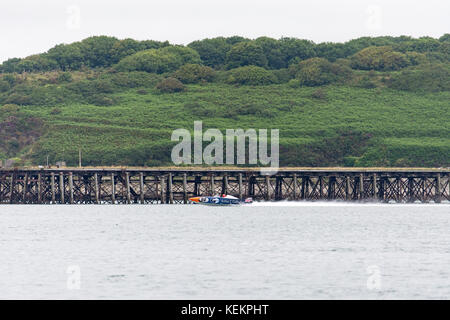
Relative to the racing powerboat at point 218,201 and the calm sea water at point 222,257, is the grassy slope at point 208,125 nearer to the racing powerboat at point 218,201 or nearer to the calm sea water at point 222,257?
the racing powerboat at point 218,201

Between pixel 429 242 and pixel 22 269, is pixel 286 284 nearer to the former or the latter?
pixel 22 269

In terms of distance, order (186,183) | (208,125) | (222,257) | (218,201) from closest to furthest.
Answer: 1. (222,257)
2. (218,201)
3. (186,183)
4. (208,125)

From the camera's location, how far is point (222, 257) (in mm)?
68938

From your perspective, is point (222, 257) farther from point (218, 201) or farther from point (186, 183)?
point (186, 183)

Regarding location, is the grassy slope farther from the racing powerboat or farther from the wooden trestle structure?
the racing powerboat

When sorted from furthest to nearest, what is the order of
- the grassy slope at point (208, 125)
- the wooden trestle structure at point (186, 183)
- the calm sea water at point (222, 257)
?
1. the grassy slope at point (208, 125)
2. the wooden trestle structure at point (186, 183)
3. the calm sea water at point (222, 257)

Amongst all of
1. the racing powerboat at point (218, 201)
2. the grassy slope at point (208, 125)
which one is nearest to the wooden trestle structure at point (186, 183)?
the racing powerboat at point (218, 201)

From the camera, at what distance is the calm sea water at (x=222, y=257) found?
55031 mm

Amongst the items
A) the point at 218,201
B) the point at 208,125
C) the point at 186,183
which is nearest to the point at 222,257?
the point at 218,201

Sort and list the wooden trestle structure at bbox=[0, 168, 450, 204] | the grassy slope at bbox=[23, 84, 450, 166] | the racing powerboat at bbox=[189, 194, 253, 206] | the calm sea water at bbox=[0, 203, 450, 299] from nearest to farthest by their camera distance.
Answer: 1. the calm sea water at bbox=[0, 203, 450, 299]
2. the racing powerboat at bbox=[189, 194, 253, 206]
3. the wooden trestle structure at bbox=[0, 168, 450, 204]
4. the grassy slope at bbox=[23, 84, 450, 166]

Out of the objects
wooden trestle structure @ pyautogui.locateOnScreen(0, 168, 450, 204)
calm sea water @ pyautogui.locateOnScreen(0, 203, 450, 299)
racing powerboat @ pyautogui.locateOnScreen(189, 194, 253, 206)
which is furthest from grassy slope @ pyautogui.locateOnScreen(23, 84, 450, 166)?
calm sea water @ pyautogui.locateOnScreen(0, 203, 450, 299)

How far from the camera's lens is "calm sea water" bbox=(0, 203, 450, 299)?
55.0 meters

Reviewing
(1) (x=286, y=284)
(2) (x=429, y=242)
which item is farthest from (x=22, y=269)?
(2) (x=429, y=242)

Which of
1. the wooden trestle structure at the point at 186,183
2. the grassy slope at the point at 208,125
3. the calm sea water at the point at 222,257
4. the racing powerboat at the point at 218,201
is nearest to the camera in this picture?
the calm sea water at the point at 222,257
